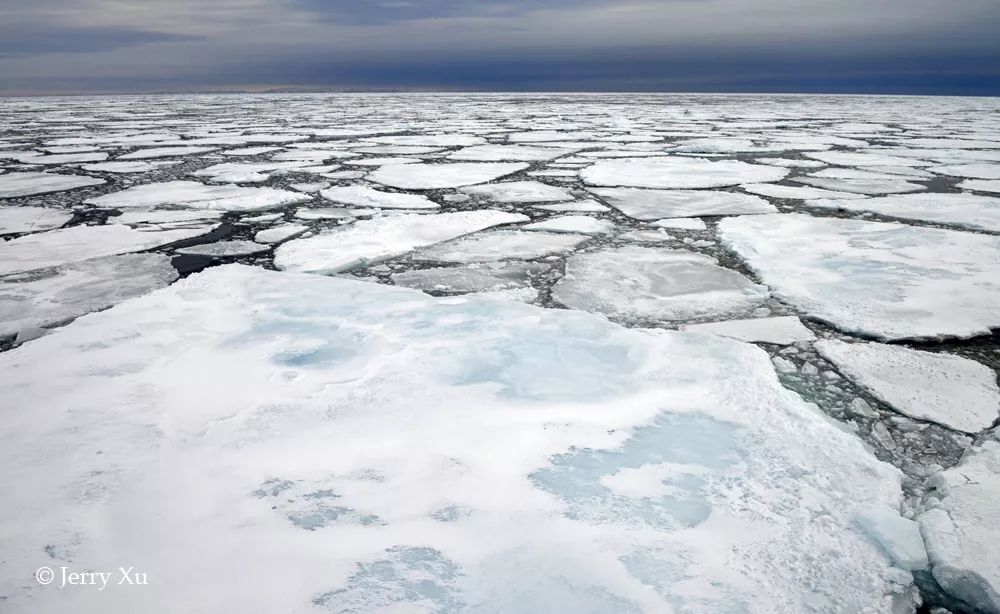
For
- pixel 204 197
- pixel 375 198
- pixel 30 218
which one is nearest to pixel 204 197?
pixel 204 197

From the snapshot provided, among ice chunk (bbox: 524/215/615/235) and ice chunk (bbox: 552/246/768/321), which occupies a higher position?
ice chunk (bbox: 524/215/615/235)

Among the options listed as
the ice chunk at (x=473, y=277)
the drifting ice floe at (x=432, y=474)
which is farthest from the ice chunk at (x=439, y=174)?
the drifting ice floe at (x=432, y=474)

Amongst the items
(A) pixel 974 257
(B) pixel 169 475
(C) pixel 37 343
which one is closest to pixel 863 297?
(A) pixel 974 257

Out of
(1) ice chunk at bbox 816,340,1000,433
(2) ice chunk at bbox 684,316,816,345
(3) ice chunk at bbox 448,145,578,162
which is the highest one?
(3) ice chunk at bbox 448,145,578,162

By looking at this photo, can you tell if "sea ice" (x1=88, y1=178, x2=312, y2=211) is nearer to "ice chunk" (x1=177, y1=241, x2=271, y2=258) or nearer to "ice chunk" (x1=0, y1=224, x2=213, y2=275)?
"ice chunk" (x1=0, y1=224, x2=213, y2=275)

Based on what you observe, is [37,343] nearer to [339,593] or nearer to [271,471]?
[271,471]

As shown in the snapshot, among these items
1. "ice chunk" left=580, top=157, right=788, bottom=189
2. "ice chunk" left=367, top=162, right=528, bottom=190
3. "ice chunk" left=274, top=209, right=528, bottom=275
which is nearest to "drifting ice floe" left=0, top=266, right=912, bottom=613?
"ice chunk" left=274, top=209, right=528, bottom=275

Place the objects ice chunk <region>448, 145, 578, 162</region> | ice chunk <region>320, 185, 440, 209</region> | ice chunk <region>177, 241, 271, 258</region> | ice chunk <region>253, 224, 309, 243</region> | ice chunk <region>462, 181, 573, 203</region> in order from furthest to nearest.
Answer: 1. ice chunk <region>448, 145, 578, 162</region>
2. ice chunk <region>462, 181, 573, 203</region>
3. ice chunk <region>320, 185, 440, 209</region>
4. ice chunk <region>253, 224, 309, 243</region>
5. ice chunk <region>177, 241, 271, 258</region>
